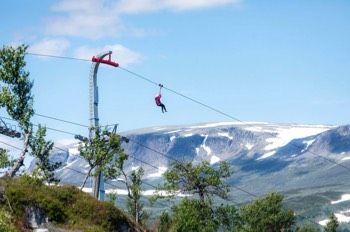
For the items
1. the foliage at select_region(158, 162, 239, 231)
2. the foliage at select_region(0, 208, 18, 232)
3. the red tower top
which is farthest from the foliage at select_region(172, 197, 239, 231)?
the foliage at select_region(0, 208, 18, 232)

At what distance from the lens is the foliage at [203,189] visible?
318 feet

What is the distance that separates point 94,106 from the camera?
6147 cm

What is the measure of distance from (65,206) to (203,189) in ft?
209

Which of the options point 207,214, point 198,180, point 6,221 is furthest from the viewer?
point 198,180

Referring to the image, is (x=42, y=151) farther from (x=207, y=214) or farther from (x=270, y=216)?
(x=270, y=216)

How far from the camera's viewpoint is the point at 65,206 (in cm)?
3847

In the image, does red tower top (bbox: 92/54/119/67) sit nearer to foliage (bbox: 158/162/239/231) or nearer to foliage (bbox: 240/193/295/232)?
foliage (bbox: 158/162/239/231)

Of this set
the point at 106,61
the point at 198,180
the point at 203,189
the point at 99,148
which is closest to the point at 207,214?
the point at 203,189

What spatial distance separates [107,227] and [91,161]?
2666cm

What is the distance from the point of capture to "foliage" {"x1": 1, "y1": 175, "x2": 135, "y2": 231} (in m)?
36.4

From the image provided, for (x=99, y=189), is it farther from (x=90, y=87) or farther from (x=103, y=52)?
(x=103, y=52)

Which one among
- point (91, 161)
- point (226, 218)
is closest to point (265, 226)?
point (226, 218)

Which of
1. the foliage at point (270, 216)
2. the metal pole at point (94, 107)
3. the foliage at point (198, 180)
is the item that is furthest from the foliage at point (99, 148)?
the foliage at point (270, 216)

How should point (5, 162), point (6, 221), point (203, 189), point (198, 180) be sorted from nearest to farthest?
point (6, 221), point (5, 162), point (203, 189), point (198, 180)
